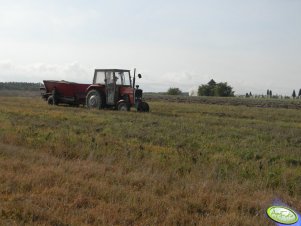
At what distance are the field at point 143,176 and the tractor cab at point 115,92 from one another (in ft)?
25.3

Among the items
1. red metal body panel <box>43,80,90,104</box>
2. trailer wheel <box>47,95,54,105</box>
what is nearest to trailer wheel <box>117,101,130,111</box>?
red metal body panel <box>43,80,90,104</box>

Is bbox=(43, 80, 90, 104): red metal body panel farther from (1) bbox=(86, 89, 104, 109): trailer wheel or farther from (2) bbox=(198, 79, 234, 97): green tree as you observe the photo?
(2) bbox=(198, 79, 234, 97): green tree

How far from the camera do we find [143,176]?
6422 millimetres

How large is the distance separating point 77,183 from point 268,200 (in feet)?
8.51

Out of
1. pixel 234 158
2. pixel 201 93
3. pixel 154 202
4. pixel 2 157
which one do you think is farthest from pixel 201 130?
pixel 201 93

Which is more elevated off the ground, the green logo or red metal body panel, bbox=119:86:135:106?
red metal body panel, bbox=119:86:135:106

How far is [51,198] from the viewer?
5121mm

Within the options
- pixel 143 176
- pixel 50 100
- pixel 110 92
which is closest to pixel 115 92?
pixel 110 92

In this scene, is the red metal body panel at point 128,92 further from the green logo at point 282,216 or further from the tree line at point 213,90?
the tree line at point 213,90

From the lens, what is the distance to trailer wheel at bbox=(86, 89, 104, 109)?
19734 mm

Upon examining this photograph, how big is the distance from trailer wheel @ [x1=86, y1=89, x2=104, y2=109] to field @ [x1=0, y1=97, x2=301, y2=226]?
8319mm

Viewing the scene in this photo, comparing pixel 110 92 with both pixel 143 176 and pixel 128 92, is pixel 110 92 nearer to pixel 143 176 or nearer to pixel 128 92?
pixel 128 92

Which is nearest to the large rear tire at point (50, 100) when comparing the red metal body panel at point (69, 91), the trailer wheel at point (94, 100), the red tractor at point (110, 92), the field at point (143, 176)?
the red metal body panel at point (69, 91)

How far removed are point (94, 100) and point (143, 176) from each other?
13.9 m
